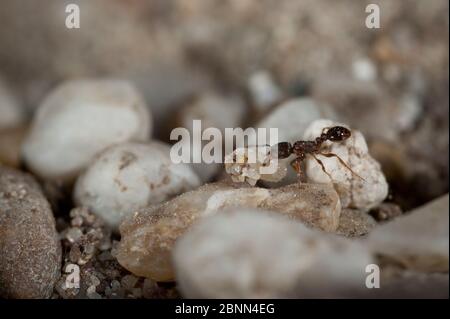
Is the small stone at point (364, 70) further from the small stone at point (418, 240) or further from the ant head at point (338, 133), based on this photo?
the small stone at point (418, 240)

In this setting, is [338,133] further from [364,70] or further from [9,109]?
[9,109]

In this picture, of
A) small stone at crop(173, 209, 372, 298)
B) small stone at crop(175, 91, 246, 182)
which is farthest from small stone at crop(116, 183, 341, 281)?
small stone at crop(175, 91, 246, 182)

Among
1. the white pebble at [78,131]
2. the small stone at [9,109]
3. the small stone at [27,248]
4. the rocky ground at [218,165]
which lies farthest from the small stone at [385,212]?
the small stone at [9,109]

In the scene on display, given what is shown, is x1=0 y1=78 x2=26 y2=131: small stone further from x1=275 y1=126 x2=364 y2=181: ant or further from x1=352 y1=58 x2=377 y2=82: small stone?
x1=352 y1=58 x2=377 y2=82: small stone

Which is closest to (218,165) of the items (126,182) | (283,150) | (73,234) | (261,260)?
(283,150)

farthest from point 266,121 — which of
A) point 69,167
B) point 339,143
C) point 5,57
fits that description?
point 5,57

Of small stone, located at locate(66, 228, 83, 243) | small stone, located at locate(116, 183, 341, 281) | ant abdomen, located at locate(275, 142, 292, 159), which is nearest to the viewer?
small stone, located at locate(116, 183, 341, 281)
